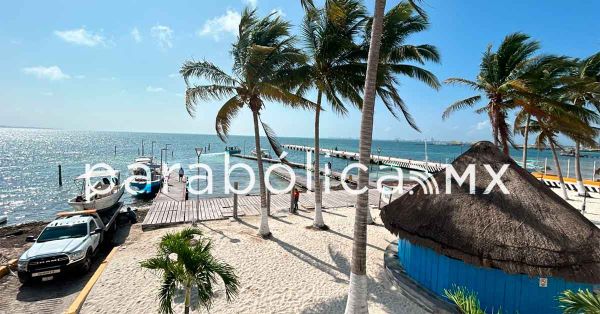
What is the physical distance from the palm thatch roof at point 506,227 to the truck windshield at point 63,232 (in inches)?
420

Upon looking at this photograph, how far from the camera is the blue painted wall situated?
6.52m

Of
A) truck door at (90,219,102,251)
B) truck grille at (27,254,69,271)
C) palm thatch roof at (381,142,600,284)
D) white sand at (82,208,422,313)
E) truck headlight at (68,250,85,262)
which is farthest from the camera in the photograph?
truck door at (90,219,102,251)

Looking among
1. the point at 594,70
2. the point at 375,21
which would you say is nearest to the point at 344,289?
the point at 375,21

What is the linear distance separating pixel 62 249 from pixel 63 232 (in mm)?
1361

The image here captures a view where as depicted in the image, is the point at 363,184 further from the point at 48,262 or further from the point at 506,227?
the point at 48,262

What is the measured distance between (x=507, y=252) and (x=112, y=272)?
35.1 feet

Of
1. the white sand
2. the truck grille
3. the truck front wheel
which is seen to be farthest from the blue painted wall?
the truck grille

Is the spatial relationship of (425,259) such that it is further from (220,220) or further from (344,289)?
(220,220)

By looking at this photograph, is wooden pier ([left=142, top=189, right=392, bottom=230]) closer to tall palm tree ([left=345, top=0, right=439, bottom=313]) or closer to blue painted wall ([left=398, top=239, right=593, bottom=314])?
tall palm tree ([left=345, top=0, right=439, bottom=313])

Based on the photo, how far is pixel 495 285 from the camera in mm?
6754

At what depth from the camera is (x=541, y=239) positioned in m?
6.48

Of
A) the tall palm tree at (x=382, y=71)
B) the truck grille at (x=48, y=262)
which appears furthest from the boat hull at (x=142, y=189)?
the tall palm tree at (x=382, y=71)

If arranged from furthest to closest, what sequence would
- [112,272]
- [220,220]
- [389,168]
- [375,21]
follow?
[389,168]
[220,220]
[112,272]
[375,21]

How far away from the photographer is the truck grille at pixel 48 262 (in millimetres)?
8664
